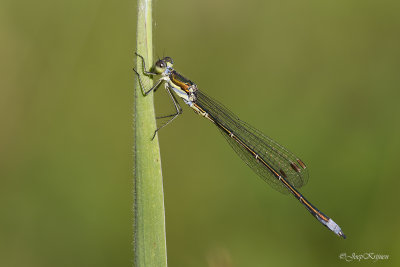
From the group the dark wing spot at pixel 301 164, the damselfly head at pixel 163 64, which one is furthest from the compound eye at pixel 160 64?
the dark wing spot at pixel 301 164

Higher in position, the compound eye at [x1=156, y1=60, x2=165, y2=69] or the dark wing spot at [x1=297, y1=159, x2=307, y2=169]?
the compound eye at [x1=156, y1=60, x2=165, y2=69]

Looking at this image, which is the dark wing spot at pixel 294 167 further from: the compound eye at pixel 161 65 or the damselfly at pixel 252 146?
the compound eye at pixel 161 65

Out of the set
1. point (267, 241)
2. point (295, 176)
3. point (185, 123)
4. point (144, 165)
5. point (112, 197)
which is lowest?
point (144, 165)

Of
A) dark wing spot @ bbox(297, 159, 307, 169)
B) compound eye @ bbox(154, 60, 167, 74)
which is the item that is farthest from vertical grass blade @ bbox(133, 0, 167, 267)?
dark wing spot @ bbox(297, 159, 307, 169)

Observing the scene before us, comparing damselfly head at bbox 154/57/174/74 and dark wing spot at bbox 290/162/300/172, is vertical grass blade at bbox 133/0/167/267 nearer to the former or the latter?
damselfly head at bbox 154/57/174/74

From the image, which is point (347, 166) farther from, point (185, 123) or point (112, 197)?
point (112, 197)

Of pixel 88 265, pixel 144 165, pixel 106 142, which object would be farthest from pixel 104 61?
pixel 144 165

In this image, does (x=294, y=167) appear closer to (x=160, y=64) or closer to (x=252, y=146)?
(x=252, y=146)
